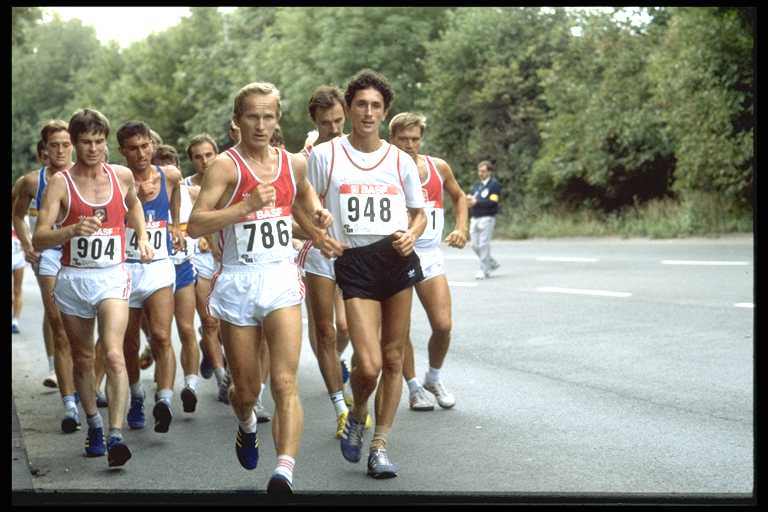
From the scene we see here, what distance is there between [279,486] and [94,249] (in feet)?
7.98

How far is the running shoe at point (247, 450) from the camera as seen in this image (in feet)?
22.0

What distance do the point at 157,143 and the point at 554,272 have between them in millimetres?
12298

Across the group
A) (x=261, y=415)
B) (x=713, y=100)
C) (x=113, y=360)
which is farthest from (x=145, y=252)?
(x=713, y=100)

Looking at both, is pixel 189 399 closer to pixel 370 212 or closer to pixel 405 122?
pixel 405 122

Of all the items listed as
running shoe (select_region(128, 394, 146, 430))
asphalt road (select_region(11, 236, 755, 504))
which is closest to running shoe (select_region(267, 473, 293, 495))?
asphalt road (select_region(11, 236, 755, 504))

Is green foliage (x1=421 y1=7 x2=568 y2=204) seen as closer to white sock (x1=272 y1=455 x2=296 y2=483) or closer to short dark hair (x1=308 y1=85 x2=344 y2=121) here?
short dark hair (x1=308 y1=85 x2=344 y2=121)

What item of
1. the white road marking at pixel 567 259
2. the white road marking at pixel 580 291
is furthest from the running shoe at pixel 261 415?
the white road marking at pixel 567 259

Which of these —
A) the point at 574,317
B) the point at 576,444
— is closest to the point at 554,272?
the point at 574,317

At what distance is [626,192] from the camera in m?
33.2

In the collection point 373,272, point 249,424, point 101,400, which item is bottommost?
point 101,400

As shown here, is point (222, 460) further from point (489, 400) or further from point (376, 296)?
point (489, 400)

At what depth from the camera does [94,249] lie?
7770mm

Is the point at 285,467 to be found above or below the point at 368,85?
below
